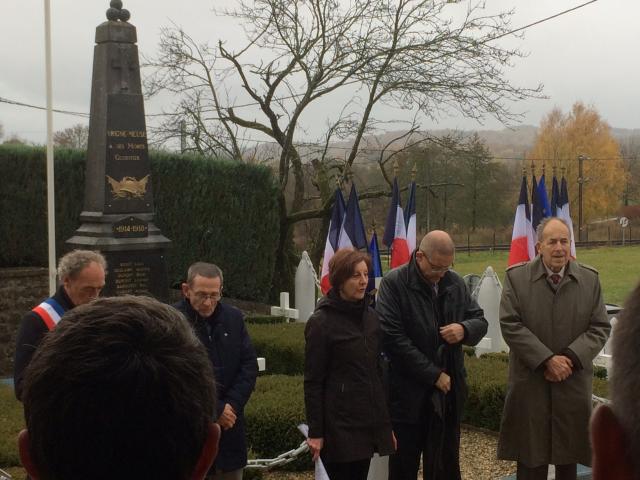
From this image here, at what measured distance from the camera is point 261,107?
15305 mm

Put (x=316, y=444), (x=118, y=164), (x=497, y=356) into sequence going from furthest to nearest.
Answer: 1. (x=118, y=164)
2. (x=497, y=356)
3. (x=316, y=444)

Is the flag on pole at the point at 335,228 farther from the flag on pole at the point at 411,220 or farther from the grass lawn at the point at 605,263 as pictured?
the grass lawn at the point at 605,263

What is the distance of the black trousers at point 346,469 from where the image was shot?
4.65 m

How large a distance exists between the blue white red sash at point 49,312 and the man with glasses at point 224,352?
0.66 metres

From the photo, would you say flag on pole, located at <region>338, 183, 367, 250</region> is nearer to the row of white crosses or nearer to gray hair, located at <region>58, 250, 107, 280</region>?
the row of white crosses

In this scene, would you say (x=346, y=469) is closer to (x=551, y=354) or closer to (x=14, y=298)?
(x=551, y=354)

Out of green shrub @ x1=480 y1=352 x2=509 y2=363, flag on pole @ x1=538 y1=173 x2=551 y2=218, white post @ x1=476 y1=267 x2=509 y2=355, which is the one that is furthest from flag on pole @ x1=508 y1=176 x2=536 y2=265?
green shrub @ x1=480 y1=352 x2=509 y2=363

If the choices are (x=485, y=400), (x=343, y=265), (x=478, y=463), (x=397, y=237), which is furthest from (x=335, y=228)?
(x=343, y=265)

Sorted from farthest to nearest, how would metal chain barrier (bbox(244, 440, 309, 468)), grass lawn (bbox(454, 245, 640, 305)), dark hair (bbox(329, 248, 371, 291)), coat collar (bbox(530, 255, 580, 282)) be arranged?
grass lawn (bbox(454, 245, 640, 305)), metal chain barrier (bbox(244, 440, 309, 468)), coat collar (bbox(530, 255, 580, 282)), dark hair (bbox(329, 248, 371, 291))

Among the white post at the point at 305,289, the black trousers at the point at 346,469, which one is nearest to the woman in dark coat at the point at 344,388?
the black trousers at the point at 346,469

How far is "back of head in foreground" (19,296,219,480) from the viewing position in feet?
3.87

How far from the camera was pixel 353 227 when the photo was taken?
30.6 feet

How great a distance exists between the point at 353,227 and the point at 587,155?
2028 inches

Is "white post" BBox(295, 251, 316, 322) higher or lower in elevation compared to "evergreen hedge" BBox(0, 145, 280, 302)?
lower
